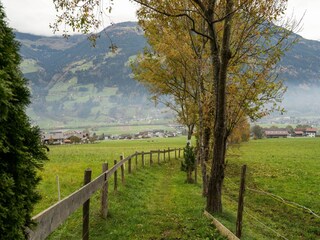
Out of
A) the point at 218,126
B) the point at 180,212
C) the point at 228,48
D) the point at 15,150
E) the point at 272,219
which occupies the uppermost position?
the point at 228,48

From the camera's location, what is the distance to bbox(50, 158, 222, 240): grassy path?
10.3 m

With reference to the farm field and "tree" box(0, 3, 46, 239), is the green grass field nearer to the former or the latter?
the farm field

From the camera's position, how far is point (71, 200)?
5.59m

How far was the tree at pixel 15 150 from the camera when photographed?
116 inches

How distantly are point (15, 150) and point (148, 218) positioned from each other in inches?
397

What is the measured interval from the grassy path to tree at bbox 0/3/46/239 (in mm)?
6394

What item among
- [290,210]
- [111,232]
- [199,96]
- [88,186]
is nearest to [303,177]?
[290,210]

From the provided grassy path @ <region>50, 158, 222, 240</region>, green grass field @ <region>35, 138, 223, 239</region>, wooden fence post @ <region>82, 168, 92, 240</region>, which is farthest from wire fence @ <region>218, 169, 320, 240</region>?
wooden fence post @ <region>82, 168, 92, 240</region>

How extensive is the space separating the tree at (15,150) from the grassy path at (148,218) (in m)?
6.39

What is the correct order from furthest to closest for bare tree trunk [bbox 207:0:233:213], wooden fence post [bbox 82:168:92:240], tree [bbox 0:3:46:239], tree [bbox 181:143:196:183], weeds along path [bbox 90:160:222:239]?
1. tree [bbox 181:143:196:183]
2. bare tree trunk [bbox 207:0:233:213]
3. weeds along path [bbox 90:160:222:239]
4. wooden fence post [bbox 82:168:92:240]
5. tree [bbox 0:3:46:239]

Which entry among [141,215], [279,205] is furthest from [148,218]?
[279,205]

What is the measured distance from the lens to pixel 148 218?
12602 mm

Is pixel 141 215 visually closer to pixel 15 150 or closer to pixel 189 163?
pixel 15 150

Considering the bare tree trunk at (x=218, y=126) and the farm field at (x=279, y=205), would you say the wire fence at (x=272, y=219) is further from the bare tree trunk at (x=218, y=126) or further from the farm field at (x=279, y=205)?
the bare tree trunk at (x=218, y=126)
